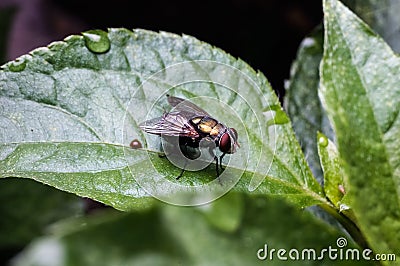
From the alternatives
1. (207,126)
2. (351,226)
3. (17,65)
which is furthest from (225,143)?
(17,65)

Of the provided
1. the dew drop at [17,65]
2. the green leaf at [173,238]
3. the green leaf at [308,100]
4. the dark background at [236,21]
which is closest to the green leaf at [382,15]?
the green leaf at [308,100]

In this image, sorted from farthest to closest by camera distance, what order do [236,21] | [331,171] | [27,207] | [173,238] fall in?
[236,21]
[27,207]
[331,171]
[173,238]

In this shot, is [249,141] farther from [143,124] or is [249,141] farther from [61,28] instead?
[61,28]

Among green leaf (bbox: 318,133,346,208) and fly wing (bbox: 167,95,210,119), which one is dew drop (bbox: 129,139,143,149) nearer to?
fly wing (bbox: 167,95,210,119)

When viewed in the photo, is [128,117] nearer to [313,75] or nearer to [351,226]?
[351,226]

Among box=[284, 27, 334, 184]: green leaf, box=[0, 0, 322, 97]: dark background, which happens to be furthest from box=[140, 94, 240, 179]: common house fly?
box=[0, 0, 322, 97]: dark background

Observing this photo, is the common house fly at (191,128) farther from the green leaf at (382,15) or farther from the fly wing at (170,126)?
the green leaf at (382,15)
